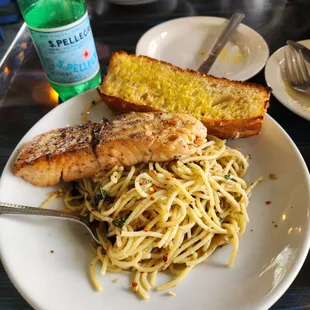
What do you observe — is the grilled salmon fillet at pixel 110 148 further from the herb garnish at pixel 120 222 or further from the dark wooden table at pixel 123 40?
the dark wooden table at pixel 123 40

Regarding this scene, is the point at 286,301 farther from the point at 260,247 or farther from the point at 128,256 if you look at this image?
the point at 128,256

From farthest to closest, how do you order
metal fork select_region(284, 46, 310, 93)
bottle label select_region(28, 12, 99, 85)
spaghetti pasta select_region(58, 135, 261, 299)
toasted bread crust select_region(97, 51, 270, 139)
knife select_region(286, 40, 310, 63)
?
knife select_region(286, 40, 310, 63), metal fork select_region(284, 46, 310, 93), bottle label select_region(28, 12, 99, 85), toasted bread crust select_region(97, 51, 270, 139), spaghetti pasta select_region(58, 135, 261, 299)

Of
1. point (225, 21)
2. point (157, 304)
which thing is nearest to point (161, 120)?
point (157, 304)

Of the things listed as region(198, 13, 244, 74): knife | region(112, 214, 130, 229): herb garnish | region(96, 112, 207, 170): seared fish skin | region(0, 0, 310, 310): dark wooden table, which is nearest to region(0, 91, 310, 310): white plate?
region(112, 214, 130, 229): herb garnish

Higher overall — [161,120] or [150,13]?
[161,120]

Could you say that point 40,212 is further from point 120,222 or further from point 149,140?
point 149,140

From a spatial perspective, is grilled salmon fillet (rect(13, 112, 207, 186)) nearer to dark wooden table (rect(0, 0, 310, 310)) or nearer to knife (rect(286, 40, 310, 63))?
dark wooden table (rect(0, 0, 310, 310))

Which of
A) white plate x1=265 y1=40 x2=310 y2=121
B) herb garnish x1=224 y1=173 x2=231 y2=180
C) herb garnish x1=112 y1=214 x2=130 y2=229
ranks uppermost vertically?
herb garnish x1=112 y1=214 x2=130 y2=229
